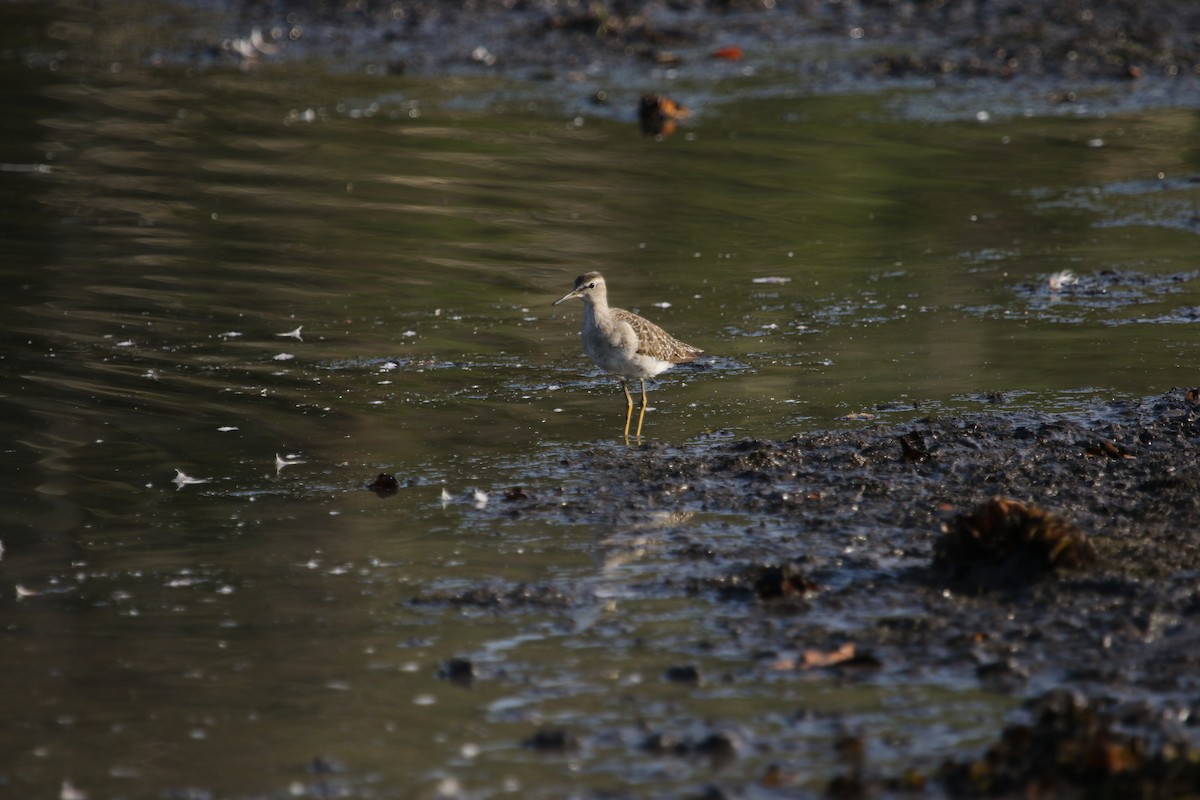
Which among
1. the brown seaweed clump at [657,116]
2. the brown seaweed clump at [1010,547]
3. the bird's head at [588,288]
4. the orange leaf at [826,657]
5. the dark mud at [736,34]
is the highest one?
the dark mud at [736,34]

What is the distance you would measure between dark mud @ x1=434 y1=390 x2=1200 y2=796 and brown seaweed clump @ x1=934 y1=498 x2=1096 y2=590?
0.01m

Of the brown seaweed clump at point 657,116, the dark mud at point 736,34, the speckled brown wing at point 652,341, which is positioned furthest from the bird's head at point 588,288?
the dark mud at point 736,34

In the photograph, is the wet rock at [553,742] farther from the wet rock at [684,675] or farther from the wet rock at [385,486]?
the wet rock at [385,486]

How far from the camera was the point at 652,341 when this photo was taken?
921 centimetres

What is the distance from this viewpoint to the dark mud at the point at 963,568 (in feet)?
16.0

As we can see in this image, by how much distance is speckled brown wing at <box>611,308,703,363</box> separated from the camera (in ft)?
30.0

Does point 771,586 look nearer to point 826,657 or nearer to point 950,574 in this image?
point 826,657

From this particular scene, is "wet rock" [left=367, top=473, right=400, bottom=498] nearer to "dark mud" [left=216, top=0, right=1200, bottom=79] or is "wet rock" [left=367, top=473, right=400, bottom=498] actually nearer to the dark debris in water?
the dark debris in water

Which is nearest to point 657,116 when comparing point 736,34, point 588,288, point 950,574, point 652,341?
point 736,34

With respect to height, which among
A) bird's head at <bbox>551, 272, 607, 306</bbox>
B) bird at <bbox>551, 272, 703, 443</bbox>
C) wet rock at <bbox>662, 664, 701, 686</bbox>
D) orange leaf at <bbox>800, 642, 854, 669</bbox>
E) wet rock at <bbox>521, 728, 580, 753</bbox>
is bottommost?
wet rock at <bbox>521, 728, 580, 753</bbox>

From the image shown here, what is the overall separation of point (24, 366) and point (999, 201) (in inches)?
330

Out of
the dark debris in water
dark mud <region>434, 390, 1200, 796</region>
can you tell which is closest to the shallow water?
the dark debris in water

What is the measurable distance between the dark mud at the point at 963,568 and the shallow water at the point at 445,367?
15 centimetres

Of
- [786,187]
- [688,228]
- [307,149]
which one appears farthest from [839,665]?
[307,149]
